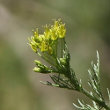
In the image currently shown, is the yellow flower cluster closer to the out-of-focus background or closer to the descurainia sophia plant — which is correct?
the descurainia sophia plant

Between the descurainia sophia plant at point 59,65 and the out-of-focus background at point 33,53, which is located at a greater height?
the out-of-focus background at point 33,53

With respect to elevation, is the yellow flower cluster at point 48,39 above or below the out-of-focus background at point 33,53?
below

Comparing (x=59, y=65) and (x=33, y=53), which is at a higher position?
(x=33, y=53)

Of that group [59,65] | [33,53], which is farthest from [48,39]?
[33,53]

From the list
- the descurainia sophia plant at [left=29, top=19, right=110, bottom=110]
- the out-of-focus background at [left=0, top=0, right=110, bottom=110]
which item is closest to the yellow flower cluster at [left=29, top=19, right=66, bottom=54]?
the descurainia sophia plant at [left=29, top=19, right=110, bottom=110]

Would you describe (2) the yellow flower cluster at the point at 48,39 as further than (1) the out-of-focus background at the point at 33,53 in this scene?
No

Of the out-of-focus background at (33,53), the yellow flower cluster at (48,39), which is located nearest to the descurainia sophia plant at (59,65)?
the yellow flower cluster at (48,39)

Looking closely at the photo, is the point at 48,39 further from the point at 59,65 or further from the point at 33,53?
the point at 33,53

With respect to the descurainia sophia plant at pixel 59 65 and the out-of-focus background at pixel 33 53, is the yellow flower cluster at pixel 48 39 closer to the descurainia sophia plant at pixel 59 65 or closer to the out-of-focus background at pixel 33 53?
the descurainia sophia plant at pixel 59 65
